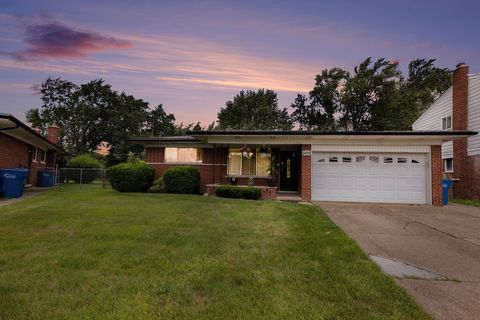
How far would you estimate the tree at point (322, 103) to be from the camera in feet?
116

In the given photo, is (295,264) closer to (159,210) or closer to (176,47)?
(159,210)

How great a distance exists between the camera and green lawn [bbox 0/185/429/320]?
107 inches

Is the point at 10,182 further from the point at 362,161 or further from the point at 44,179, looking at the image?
the point at 362,161

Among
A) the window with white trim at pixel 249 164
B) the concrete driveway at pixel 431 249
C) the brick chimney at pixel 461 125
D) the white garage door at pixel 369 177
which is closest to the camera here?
the concrete driveway at pixel 431 249

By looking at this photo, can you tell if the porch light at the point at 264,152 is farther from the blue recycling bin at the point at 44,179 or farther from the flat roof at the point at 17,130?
the blue recycling bin at the point at 44,179

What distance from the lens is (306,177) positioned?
40.7 feet

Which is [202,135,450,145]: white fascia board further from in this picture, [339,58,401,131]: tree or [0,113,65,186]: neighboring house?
[339,58,401,131]: tree

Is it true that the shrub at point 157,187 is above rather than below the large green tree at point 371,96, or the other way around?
below

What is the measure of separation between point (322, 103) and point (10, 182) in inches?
1371

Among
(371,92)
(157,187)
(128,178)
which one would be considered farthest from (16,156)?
(371,92)

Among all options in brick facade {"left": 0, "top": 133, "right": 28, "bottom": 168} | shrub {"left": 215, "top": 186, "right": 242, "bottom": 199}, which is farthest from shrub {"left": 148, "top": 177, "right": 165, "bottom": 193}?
brick facade {"left": 0, "top": 133, "right": 28, "bottom": 168}

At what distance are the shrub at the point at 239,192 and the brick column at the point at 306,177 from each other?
2041 millimetres

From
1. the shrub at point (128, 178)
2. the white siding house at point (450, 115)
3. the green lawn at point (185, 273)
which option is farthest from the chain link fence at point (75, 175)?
the white siding house at point (450, 115)

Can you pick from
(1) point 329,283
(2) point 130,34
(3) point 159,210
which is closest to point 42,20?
(2) point 130,34
